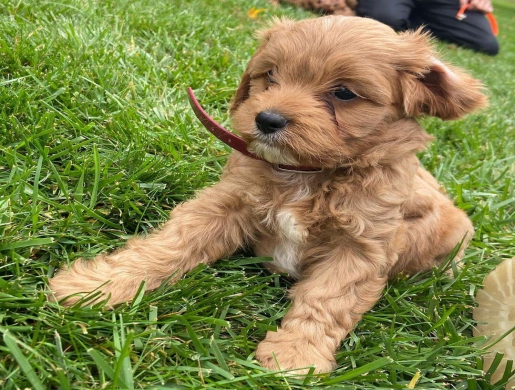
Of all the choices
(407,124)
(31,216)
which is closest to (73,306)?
(31,216)

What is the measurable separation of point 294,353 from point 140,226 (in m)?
1.05

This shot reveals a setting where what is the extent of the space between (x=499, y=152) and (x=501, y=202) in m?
1.18

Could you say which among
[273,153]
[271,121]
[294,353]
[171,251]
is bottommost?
[294,353]

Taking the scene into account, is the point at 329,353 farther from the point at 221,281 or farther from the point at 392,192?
the point at 392,192

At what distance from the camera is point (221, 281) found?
2.24 meters

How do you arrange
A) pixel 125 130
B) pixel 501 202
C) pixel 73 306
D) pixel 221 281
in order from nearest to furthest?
pixel 73 306
pixel 221 281
pixel 125 130
pixel 501 202

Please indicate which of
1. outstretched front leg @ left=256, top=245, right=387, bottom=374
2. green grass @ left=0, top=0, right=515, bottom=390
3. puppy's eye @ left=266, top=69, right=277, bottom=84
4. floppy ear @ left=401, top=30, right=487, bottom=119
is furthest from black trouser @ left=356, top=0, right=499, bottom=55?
outstretched front leg @ left=256, top=245, right=387, bottom=374

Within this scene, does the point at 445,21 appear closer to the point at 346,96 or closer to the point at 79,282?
the point at 346,96

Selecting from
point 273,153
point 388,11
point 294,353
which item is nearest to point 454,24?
point 388,11

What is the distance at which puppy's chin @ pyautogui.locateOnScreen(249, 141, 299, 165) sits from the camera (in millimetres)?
2102

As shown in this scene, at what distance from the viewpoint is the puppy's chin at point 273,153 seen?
210 centimetres

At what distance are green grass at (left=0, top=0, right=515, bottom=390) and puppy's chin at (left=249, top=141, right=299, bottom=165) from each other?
0.56m

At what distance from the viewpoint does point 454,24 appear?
9.63 metres

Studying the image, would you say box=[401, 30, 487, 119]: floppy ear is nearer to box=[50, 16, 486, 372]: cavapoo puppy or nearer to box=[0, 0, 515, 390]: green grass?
box=[50, 16, 486, 372]: cavapoo puppy
